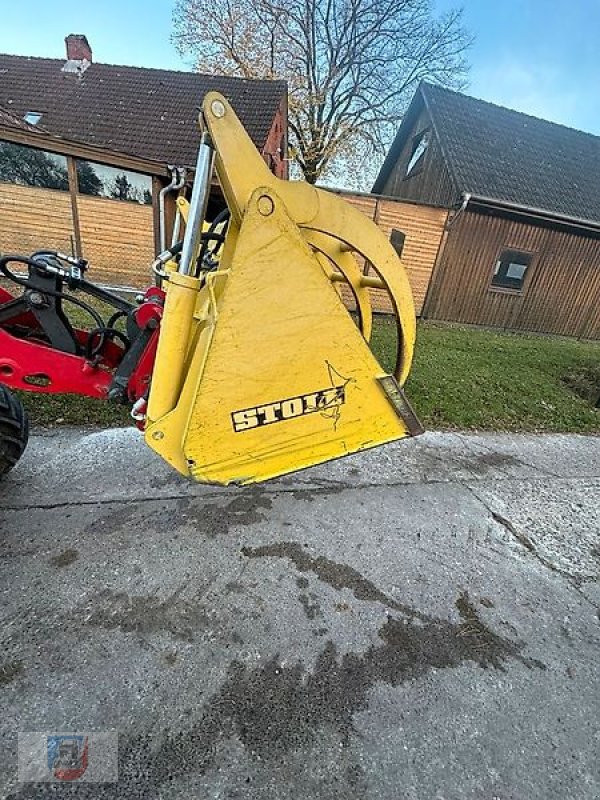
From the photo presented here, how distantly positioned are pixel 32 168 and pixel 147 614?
10.7 m

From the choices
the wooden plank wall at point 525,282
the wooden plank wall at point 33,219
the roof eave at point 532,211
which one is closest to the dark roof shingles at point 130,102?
the wooden plank wall at point 33,219

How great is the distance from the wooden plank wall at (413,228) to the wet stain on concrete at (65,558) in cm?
845

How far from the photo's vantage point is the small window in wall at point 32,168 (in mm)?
8812

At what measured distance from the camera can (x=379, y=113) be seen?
1922 centimetres

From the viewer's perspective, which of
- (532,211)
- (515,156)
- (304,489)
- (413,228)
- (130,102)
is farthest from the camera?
(515,156)

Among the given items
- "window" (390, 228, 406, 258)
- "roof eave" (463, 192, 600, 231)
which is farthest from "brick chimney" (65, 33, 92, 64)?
"roof eave" (463, 192, 600, 231)

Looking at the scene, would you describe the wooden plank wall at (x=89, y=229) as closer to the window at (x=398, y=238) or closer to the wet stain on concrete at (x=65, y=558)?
the window at (x=398, y=238)

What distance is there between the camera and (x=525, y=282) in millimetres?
10938

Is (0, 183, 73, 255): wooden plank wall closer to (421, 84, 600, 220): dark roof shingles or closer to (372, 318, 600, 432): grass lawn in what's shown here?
(372, 318, 600, 432): grass lawn

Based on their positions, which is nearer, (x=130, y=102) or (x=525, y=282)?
(x=525, y=282)

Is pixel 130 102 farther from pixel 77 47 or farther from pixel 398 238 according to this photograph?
pixel 398 238

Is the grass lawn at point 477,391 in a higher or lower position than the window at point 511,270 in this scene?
lower

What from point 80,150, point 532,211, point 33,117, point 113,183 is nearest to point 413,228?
point 532,211

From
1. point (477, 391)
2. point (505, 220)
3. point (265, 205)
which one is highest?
point (505, 220)
